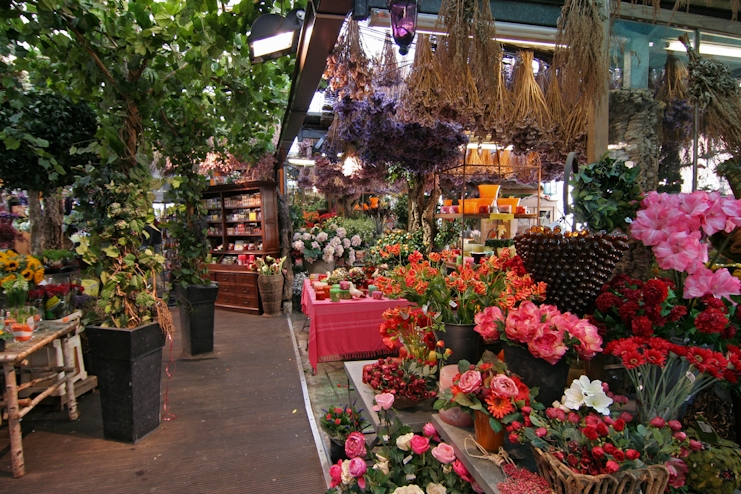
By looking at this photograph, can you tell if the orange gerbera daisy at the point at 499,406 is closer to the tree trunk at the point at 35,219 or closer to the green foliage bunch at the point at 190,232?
the green foliage bunch at the point at 190,232

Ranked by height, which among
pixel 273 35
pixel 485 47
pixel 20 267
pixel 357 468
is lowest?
pixel 357 468

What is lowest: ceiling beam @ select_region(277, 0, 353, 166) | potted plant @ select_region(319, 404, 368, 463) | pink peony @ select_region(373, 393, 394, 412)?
potted plant @ select_region(319, 404, 368, 463)

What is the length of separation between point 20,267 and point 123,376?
1505mm

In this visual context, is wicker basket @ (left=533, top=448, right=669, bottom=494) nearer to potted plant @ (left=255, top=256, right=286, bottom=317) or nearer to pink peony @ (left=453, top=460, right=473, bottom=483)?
pink peony @ (left=453, top=460, right=473, bottom=483)

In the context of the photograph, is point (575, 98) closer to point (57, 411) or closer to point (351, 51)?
point (351, 51)

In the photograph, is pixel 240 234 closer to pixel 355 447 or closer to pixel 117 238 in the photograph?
pixel 117 238

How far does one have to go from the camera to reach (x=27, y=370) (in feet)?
10.1

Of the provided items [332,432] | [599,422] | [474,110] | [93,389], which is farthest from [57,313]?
[599,422]

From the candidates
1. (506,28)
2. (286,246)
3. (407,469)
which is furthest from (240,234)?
(407,469)

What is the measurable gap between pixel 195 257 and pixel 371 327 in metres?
2.24

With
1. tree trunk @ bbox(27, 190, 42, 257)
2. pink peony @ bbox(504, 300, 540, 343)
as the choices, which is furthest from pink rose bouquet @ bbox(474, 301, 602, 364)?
tree trunk @ bbox(27, 190, 42, 257)

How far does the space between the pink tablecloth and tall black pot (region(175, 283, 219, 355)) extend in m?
1.52

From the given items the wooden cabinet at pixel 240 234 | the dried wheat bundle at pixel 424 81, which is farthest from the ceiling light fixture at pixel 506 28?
the wooden cabinet at pixel 240 234

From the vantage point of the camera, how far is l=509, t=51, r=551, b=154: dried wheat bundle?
2631mm
